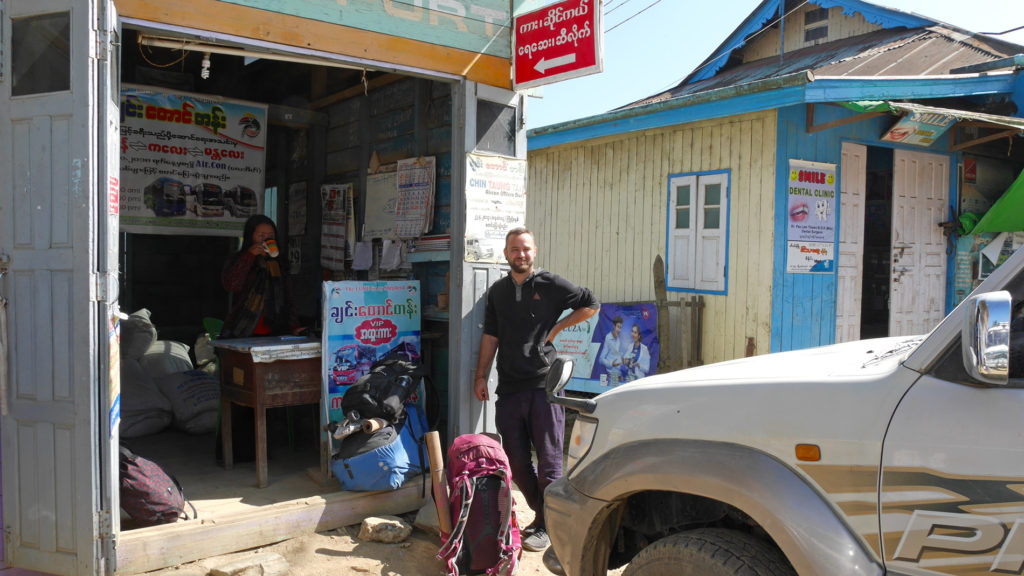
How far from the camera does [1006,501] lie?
75.0 inches

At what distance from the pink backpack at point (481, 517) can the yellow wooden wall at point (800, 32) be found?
1026cm

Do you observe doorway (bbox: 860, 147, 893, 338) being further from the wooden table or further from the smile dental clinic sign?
the wooden table

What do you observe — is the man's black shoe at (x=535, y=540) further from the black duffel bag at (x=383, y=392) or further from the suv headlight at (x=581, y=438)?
the suv headlight at (x=581, y=438)

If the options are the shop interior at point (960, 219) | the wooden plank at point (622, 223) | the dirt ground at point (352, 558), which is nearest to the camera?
the dirt ground at point (352, 558)

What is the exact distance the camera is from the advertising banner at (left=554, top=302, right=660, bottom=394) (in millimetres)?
8891

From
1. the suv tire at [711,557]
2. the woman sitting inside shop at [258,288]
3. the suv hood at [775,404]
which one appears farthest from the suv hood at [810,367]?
A: the woman sitting inside shop at [258,288]

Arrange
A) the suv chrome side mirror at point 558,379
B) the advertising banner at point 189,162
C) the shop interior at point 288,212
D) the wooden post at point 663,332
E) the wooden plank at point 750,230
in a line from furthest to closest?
the wooden post at point 663,332, the wooden plank at point 750,230, the advertising banner at point 189,162, the shop interior at point 288,212, the suv chrome side mirror at point 558,379

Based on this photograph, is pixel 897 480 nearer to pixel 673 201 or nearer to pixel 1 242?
pixel 1 242

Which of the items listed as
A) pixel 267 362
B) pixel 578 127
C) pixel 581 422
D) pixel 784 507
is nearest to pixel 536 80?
pixel 267 362

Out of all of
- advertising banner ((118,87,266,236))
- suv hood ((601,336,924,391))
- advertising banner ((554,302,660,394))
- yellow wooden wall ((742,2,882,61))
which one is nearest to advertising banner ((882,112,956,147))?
advertising banner ((554,302,660,394))

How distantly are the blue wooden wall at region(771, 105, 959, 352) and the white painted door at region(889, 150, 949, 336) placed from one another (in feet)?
2.70

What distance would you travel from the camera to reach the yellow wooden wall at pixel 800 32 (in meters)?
11.8

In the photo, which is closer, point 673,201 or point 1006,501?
point 1006,501

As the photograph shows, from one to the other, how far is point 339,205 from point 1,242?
3311 millimetres
